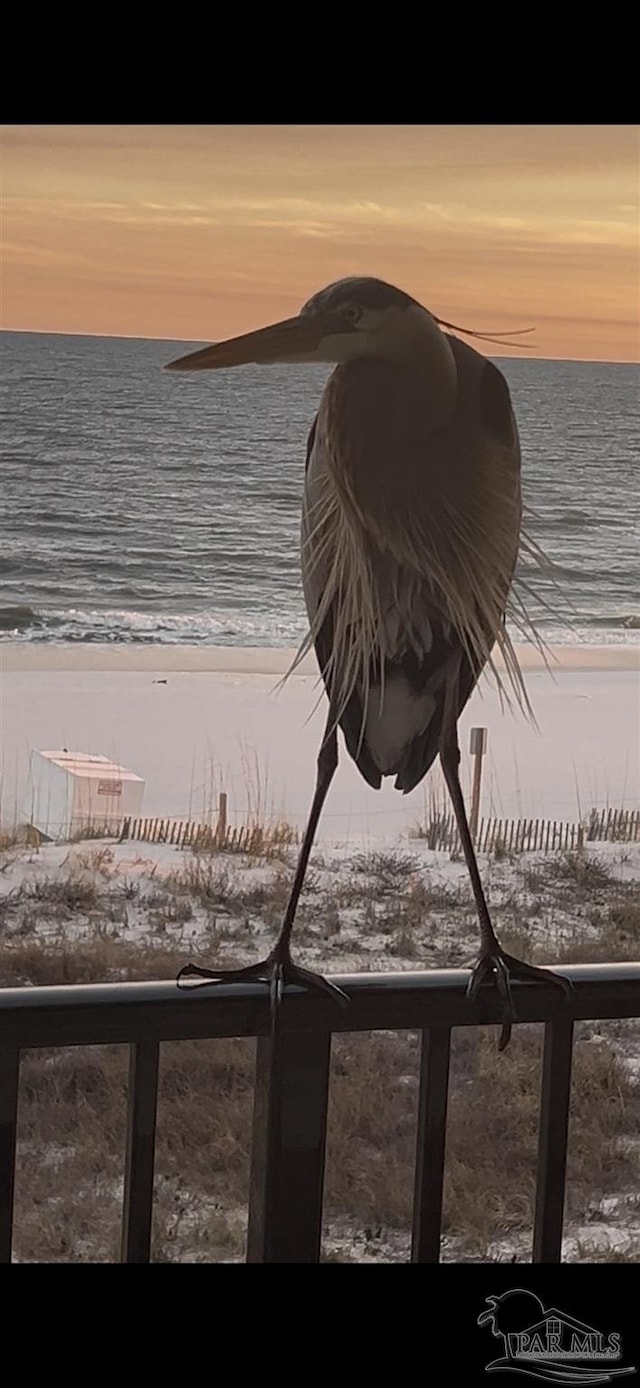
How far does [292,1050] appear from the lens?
129cm

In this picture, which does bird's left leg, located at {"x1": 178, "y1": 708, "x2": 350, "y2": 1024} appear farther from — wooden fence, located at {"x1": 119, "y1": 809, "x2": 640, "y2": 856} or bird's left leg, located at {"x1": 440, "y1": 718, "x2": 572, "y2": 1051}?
wooden fence, located at {"x1": 119, "y1": 809, "x2": 640, "y2": 856}

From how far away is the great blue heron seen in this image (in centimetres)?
168

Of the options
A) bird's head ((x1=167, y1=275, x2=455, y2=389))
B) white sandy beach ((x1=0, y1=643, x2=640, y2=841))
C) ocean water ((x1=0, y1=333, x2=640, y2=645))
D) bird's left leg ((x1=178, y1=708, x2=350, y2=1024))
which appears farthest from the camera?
white sandy beach ((x1=0, y1=643, x2=640, y2=841))

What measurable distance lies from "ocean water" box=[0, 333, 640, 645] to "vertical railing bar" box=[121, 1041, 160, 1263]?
0.96 metres

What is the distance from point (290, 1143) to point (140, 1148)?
142mm

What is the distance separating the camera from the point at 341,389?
1.68 metres

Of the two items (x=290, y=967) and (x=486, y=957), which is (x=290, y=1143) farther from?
(x=486, y=957)
